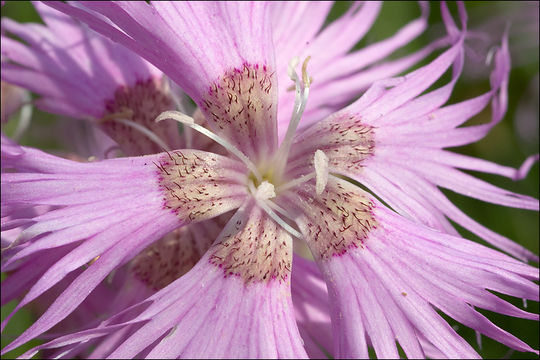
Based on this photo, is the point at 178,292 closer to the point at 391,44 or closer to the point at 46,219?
the point at 46,219

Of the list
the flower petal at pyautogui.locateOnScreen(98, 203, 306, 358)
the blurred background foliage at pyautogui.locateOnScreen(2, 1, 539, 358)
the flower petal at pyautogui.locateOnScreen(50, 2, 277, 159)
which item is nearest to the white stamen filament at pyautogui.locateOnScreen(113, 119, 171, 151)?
the flower petal at pyautogui.locateOnScreen(50, 2, 277, 159)

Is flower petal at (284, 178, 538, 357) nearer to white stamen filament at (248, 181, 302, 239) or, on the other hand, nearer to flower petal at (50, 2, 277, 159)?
white stamen filament at (248, 181, 302, 239)

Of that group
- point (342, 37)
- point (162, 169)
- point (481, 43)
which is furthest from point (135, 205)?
point (481, 43)

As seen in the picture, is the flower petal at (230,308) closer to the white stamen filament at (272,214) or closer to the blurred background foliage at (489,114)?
the white stamen filament at (272,214)

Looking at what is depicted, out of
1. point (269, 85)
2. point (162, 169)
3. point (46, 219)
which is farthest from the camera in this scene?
point (269, 85)

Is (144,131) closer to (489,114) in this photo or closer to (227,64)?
(227,64)

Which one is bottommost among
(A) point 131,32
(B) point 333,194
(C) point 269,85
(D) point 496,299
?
(D) point 496,299

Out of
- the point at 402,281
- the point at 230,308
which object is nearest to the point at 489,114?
the point at 402,281
